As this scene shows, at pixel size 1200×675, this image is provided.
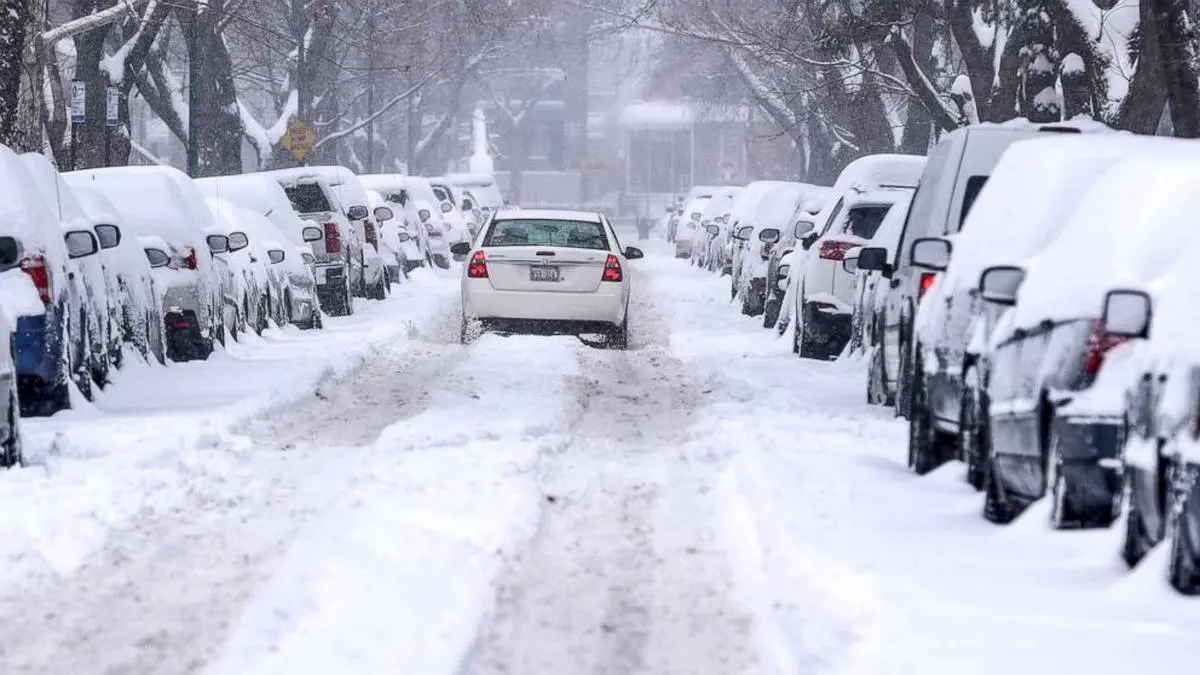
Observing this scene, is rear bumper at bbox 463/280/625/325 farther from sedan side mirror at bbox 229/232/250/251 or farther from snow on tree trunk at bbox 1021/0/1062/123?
snow on tree trunk at bbox 1021/0/1062/123

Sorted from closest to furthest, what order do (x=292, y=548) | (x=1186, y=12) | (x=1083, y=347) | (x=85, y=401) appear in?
(x=1083, y=347) → (x=292, y=548) → (x=85, y=401) → (x=1186, y=12)

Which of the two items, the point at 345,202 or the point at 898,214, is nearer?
the point at 898,214

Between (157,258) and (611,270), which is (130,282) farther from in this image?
(611,270)

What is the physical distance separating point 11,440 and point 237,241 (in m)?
8.89

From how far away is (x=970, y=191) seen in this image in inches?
517

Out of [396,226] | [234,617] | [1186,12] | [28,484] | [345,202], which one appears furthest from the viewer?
[396,226]

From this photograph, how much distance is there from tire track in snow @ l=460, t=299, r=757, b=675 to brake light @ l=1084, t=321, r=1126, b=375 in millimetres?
1578

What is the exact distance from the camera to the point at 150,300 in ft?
57.6

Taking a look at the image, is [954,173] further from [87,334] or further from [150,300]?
A: [150,300]

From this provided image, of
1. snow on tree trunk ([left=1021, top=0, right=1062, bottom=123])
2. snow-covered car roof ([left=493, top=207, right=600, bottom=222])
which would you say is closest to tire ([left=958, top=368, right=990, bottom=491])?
snow-covered car roof ([left=493, top=207, right=600, bottom=222])

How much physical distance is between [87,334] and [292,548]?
6596 mm

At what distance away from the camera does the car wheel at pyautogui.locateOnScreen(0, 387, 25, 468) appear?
1095 centimetres

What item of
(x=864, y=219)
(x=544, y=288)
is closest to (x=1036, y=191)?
(x=864, y=219)

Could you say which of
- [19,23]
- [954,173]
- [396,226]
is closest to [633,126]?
[396,226]
